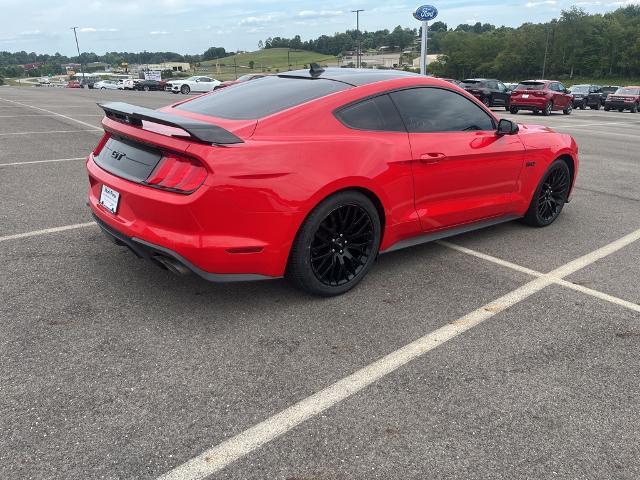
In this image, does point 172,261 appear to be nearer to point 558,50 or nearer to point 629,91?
point 629,91

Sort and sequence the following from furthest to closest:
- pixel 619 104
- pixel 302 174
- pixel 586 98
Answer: pixel 586 98
pixel 619 104
pixel 302 174

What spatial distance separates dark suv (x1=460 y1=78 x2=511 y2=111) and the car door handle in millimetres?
23065

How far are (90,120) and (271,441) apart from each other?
1534cm

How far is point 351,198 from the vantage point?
138 inches

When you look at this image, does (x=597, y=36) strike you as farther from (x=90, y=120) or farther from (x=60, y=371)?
(x=60, y=371)

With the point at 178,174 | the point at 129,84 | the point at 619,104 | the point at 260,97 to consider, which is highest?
the point at 260,97

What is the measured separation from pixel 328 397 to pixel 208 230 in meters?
1.14

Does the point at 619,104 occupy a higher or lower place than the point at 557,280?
lower

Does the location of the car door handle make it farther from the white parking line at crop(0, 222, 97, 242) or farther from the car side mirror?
the white parking line at crop(0, 222, 97, 242)

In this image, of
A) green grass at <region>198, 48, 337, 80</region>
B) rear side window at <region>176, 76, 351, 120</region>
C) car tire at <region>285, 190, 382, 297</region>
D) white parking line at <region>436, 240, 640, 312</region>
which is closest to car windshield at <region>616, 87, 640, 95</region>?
white parking line at <region>436, 240, 640, 312</region>

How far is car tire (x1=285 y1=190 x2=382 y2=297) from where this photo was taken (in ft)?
11.1

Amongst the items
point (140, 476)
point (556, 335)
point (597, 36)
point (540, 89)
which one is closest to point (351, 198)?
point (556, 335)

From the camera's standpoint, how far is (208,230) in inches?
120

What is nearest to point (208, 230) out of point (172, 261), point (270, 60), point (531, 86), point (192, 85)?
point (172, 261)
